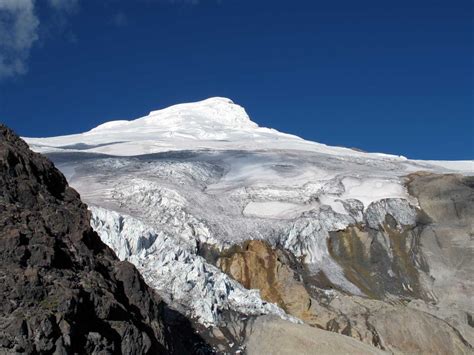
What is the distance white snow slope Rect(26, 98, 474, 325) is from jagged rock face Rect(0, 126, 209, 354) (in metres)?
10.3

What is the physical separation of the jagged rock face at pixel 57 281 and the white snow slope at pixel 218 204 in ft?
33.8

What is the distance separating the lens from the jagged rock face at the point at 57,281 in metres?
22.8

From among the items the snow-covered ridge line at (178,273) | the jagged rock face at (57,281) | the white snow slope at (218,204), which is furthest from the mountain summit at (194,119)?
the jagged rock face at (57,281)

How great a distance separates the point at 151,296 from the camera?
32594 millimetres

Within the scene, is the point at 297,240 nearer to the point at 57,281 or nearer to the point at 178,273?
the point at 178,273

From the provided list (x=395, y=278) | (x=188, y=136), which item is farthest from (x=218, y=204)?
(x=188, y=136)

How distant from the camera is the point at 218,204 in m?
63.7

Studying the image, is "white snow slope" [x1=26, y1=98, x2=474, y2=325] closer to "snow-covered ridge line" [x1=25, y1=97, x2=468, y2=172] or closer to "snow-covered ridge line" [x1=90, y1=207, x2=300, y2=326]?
"snow-covered ridge line" [x1=90, y1=207, x2=300, y2=326]

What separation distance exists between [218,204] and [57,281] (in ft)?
126

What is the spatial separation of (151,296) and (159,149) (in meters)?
69.2

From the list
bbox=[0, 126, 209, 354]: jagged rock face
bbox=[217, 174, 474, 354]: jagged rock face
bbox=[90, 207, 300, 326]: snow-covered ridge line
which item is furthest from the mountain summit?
bbox=[0, 126, 209, 354]: jagged rock face

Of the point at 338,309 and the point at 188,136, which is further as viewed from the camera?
the point at 188,136

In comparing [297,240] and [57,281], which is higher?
[297,240]

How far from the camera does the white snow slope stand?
152 ft
